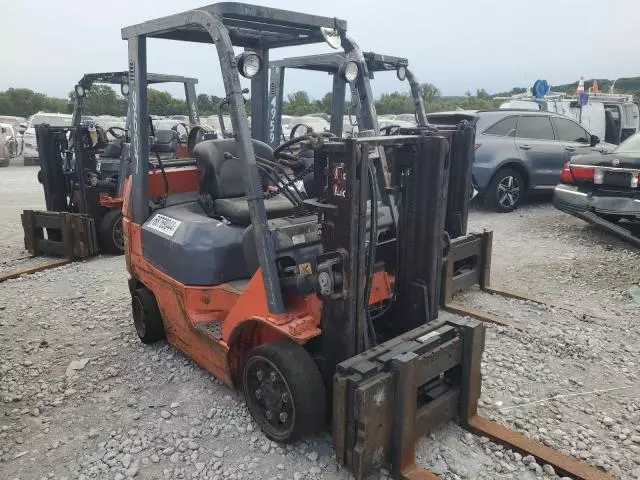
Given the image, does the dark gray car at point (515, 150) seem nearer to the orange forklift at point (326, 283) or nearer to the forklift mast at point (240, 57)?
the forklift mast at point (240, 57)

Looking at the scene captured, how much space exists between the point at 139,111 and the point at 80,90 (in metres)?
5.25

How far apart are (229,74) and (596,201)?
5832 mm

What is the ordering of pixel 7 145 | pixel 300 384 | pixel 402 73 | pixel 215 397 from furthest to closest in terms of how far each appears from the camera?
pixel 7 145
pixel 402 73
pixel 215 397
pixel 300 384

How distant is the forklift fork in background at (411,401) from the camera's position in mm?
2627

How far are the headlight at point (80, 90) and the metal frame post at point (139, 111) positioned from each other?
16.6ft

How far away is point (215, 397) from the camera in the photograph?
12.0 ft

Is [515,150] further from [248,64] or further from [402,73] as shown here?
[248,64]

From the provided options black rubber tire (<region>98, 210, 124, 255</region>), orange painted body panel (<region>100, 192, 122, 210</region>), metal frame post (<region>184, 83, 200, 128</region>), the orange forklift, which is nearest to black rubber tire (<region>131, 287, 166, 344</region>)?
the orange forklift

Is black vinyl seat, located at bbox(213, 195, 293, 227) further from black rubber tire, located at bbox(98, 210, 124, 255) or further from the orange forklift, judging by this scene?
black rubber tire, located at bbox(98, 210, 124, 255)

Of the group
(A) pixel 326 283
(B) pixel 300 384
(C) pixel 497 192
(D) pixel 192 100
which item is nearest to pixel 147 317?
(B) pixel 300 384

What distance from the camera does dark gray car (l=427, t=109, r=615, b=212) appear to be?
9234 mm

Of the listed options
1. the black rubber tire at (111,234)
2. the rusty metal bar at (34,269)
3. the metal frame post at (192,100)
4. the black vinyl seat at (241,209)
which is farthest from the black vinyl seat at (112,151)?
the black vinyl seat at (241,209)

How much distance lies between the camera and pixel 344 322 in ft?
9.31

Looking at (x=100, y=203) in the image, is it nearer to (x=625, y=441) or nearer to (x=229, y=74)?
(x=229, y=74)
